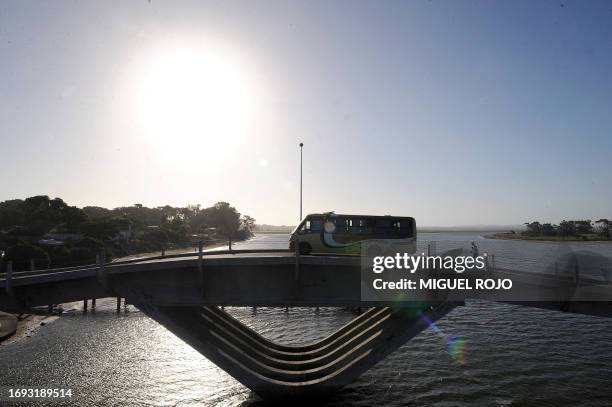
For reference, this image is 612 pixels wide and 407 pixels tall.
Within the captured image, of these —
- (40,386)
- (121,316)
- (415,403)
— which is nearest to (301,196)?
(415,403)

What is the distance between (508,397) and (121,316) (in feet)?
128

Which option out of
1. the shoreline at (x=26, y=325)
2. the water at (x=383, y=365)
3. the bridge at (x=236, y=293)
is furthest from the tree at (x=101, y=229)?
the bridge at (x=236, y=293)

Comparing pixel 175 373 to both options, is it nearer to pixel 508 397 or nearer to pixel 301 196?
pixel 301 196

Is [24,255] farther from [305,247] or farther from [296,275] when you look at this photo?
[296,275]

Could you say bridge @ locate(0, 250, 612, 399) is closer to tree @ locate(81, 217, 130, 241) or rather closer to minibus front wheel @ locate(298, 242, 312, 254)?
minibus front wheel @ locate(298, 242, 312, 254)

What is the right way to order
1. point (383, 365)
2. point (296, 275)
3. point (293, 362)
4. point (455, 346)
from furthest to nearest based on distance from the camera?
point (455, 346) → point (383, 365) → point (293, 362) → point (296, 275)

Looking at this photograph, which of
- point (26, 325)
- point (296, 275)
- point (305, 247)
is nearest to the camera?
point (296, 275)

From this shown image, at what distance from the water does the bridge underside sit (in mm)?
2072

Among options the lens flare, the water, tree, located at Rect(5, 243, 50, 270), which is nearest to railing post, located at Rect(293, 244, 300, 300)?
the water

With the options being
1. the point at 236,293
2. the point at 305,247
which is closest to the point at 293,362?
the point at 236,293

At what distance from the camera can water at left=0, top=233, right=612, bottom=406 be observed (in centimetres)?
1845

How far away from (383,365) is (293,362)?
7558mm

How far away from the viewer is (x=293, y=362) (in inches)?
717

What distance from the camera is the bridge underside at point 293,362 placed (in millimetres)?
14828
